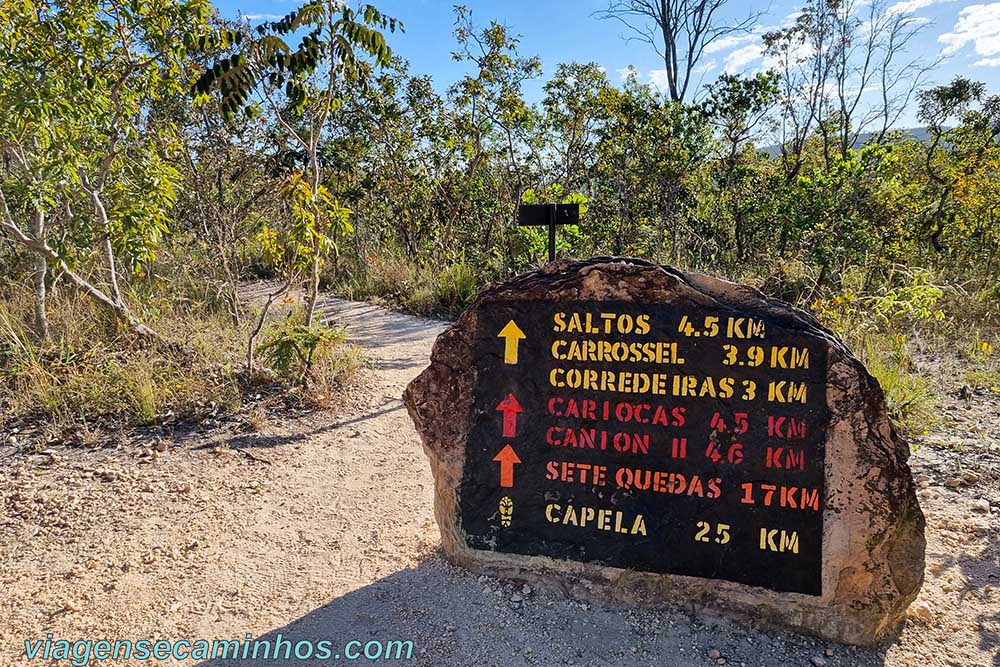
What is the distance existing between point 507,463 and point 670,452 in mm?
663

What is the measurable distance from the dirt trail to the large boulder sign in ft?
0.51

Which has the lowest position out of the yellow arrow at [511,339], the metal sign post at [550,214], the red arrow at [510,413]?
the red arrow at [510,413]

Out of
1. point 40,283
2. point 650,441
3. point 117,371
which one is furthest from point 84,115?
point 650,441

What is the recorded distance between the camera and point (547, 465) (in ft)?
8.45

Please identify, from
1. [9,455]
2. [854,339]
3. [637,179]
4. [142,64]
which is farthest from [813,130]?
[9,455]

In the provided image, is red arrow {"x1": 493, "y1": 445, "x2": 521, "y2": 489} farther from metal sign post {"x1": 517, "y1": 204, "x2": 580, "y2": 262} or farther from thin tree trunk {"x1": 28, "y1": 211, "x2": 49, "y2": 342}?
thin tree trunk {"x1": 28, "y1": 211, "x2": 49, "y2": 342}

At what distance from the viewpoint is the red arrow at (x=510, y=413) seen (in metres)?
2.59

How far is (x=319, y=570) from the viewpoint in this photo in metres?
2.88

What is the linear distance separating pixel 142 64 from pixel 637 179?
6039mm

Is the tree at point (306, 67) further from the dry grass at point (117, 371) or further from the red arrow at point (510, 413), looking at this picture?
the red arrow at point (510, 413)

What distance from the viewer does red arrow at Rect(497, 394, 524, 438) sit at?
2.59m

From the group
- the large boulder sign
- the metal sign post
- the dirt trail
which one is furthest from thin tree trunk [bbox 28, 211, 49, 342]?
the large boulder sign

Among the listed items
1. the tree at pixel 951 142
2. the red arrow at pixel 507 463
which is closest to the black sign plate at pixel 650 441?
the red arrow at pixel 507 463

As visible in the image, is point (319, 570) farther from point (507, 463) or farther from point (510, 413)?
point (510, 413)
